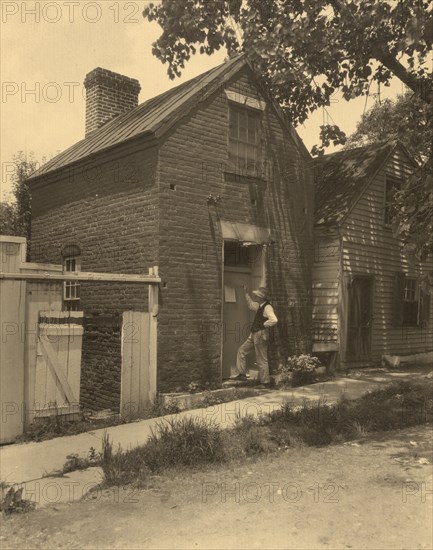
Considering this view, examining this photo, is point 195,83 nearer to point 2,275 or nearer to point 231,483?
point 2,275

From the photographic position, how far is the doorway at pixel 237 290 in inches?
436

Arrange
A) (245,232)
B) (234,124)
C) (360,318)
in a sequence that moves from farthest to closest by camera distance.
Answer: (360,318)
(234,124)
(245,232)

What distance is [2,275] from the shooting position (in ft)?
23.8

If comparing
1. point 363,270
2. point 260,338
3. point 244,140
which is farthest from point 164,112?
point 363,270

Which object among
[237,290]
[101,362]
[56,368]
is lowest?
[101,362]

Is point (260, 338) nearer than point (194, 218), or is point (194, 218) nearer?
point (194, 218)

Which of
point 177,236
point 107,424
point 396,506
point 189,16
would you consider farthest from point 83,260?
point 396,506

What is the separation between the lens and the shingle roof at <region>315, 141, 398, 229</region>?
1362cm

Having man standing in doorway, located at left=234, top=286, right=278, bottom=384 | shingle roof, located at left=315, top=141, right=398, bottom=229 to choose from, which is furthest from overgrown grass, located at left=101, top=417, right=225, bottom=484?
shingle roof, located at left=315, top=141, right=398, bottom=229

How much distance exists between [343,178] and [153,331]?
8319 millimetres

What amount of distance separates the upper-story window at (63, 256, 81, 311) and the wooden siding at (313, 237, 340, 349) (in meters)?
5.84

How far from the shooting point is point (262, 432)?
7.27 metres

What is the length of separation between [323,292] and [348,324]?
3.55 feet

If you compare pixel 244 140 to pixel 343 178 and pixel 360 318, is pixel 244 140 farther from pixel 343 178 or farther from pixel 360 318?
pixel 360 318
